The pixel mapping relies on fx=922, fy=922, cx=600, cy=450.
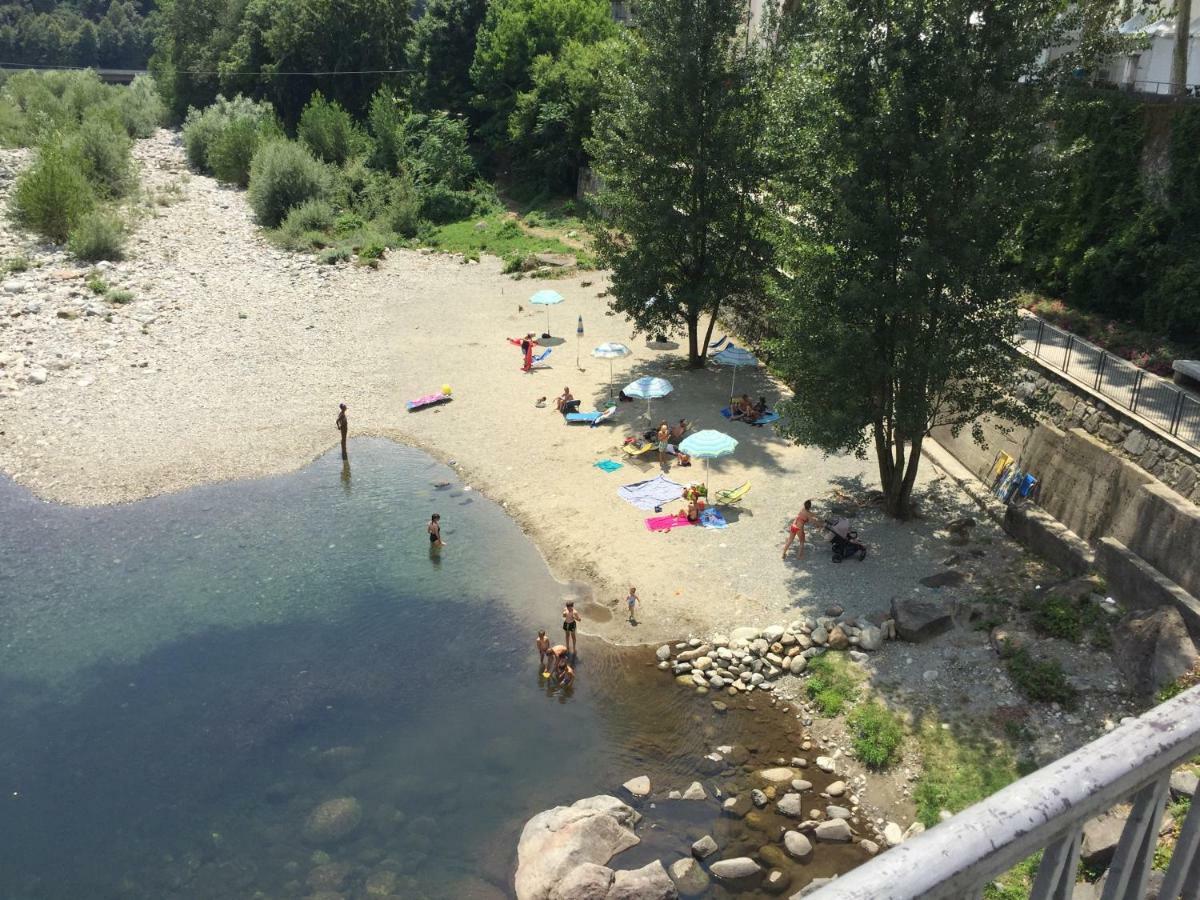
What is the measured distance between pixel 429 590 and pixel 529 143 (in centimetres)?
3850

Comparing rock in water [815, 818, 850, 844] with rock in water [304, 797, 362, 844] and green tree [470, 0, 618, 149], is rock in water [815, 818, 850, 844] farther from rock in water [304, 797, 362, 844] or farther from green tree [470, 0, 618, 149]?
green tree [470, 0, 618, 149]

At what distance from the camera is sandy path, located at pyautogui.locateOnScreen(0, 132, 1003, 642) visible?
2038 centimetres

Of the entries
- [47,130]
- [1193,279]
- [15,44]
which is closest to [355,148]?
[47,130]

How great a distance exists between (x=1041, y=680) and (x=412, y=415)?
63.7 feet

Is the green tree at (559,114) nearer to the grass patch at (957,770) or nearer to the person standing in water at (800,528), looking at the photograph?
the person standing in water at (800,528)

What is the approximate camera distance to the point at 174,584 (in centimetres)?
2059

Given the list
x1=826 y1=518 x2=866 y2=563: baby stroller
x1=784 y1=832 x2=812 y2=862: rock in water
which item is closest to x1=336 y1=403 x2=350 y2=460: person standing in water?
x1=826 y1=518 x2=866 y2=563: baby stroller

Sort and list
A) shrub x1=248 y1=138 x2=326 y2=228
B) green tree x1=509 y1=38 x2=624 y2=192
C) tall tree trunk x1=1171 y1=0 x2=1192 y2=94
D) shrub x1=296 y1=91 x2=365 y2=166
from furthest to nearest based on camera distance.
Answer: shrub x1=296 y1=91 x2=365 y2=166, shrub x1=248 y1=138 x2=326 y2=228, green tree x1=509 y1=38 x2=624 y2=192, tall tree trunk x1=1171 y1=0 x2=1192 y2=94

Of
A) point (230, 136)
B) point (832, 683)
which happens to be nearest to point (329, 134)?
point (230, 136)

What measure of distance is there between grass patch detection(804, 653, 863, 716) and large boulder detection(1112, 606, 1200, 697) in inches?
172

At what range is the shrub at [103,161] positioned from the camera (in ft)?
173

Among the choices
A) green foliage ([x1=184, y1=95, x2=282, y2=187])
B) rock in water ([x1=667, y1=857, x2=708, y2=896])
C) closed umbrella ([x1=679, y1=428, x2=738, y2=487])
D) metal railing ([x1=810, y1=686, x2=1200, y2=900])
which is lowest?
rock in water ([x1=667, y1=857, x2=708, y2=896])

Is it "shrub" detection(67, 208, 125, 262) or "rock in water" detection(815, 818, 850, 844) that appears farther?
"shrub" detection(67, 208, 125, 262)

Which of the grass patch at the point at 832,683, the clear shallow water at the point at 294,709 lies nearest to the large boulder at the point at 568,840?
the clear shallow water at the point at 294,709
